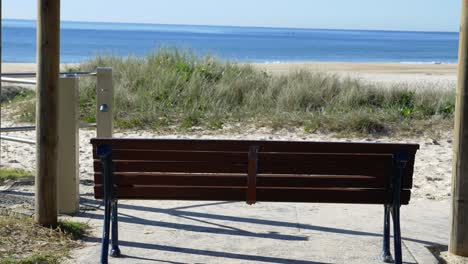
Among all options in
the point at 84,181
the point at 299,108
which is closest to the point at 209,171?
the point at 84,181

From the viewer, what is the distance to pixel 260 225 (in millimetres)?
6699

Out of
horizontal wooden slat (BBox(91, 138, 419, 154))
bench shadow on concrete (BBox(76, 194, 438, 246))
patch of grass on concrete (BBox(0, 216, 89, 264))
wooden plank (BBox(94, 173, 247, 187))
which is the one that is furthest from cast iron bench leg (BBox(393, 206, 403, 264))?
patch of grass on concrete (BBox(0, 216, 89, 264))

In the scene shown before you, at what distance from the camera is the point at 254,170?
545 centimetres

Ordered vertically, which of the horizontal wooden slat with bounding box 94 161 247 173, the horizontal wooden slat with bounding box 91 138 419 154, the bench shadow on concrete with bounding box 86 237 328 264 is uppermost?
the horizontal wooden slat with bounding box 91 138 419 154

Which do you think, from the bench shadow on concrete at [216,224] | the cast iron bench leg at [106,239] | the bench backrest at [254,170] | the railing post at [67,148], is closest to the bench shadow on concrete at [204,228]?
the bench shadow on concrete at [216,224]

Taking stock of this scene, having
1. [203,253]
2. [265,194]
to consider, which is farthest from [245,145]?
[203,253]

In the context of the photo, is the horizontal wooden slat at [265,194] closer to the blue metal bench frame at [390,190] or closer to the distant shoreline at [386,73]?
the blue metal bench frame at [390,190]

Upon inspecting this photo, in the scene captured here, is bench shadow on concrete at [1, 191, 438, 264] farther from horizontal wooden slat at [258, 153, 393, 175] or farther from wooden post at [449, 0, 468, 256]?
horizontal wooden slat at [258, 153, 393, 175]

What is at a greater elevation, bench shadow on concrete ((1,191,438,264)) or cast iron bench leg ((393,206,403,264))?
→ cast iron bench leg ((393,206,403,264))

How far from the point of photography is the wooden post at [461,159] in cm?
570

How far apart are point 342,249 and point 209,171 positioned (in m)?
1.24

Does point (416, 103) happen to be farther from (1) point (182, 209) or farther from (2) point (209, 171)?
(2) point (209, 171)

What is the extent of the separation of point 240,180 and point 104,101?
2.50 meters

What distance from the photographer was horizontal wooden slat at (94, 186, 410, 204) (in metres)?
5.48
